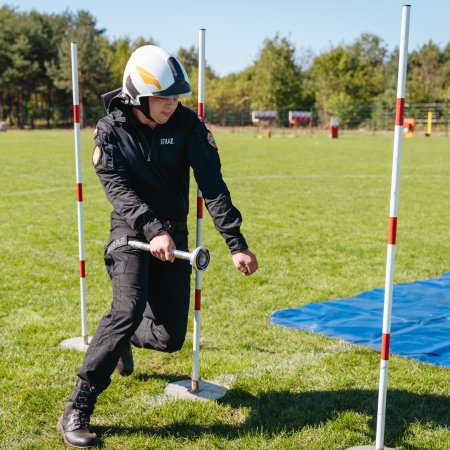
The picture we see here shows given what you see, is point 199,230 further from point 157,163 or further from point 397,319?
point 397,319

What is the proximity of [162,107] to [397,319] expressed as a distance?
369 centimetres

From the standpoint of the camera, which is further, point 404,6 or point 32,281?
point 32,281

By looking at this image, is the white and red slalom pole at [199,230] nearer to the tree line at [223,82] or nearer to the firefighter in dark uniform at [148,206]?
the firefighter in dark uniform at [148,206]

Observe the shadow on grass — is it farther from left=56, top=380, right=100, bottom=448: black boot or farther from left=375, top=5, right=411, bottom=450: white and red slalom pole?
left=375, top=5, right=411, bottom=450: white and red slalom pole

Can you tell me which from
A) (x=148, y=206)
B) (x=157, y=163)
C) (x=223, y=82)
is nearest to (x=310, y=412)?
(x=148, y=206)

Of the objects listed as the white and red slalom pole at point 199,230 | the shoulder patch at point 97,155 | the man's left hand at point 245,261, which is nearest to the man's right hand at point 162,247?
the man's left hand at point 245,261

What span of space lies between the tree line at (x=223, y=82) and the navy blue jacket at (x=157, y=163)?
196 ft

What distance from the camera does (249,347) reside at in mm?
5477

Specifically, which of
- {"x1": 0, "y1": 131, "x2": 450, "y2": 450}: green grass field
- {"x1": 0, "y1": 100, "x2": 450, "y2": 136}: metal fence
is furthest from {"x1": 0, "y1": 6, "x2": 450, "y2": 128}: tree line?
{"x1": 0, "y1": 131, "x2": 450, "y2": 450}: green grass field

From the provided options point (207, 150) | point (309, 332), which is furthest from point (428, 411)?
point (207, 150)

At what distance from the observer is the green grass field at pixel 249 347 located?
3908mm

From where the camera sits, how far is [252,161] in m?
24.9

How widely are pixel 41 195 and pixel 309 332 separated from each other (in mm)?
10457

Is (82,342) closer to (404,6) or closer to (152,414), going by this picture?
(152,414)
